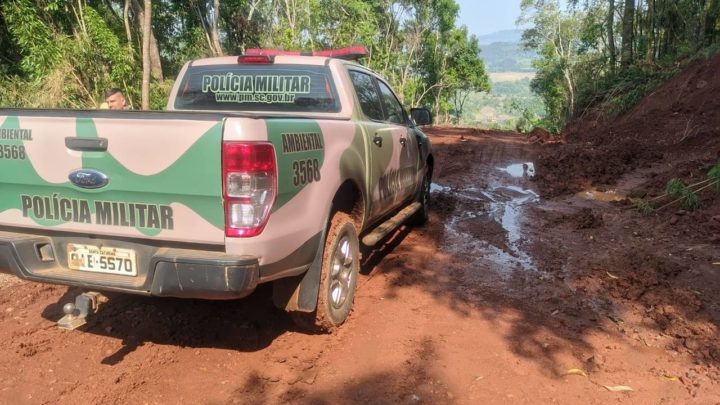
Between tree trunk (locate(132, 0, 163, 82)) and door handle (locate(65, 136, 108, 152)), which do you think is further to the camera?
tree trunk (locate(132, 0, 163, 82))

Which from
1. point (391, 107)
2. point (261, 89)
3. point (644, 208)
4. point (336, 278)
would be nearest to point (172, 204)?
point (336, 278)

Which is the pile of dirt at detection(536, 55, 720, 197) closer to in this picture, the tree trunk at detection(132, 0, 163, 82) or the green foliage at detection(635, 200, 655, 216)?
the green foliage at detection(635, 200, 655, 216)

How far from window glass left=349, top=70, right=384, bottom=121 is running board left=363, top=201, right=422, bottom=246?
0.96 metres

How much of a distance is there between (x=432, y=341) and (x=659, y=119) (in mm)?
11328

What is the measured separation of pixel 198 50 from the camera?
21734 mm

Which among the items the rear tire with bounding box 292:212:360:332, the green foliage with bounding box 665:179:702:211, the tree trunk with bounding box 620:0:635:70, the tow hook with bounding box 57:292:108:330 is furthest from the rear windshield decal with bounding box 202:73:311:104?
the tree trunk with bounding box 620:0:635:70

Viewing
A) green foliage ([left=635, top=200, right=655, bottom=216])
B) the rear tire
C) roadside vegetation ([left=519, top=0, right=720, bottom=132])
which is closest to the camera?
the rear tire

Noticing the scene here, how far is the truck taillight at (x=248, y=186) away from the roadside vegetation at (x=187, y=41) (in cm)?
1171

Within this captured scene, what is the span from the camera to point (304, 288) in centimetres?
307

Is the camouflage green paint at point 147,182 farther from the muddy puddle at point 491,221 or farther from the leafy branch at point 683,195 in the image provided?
the leafy branch at point 683,195

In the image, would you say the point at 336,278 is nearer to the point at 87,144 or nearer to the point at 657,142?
the point at 87,144

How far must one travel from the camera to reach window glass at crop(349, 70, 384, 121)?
13.8ft

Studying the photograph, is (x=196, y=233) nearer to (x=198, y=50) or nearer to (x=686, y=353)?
(x=686, y=353)

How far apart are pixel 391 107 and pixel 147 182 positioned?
3037 millimetres
